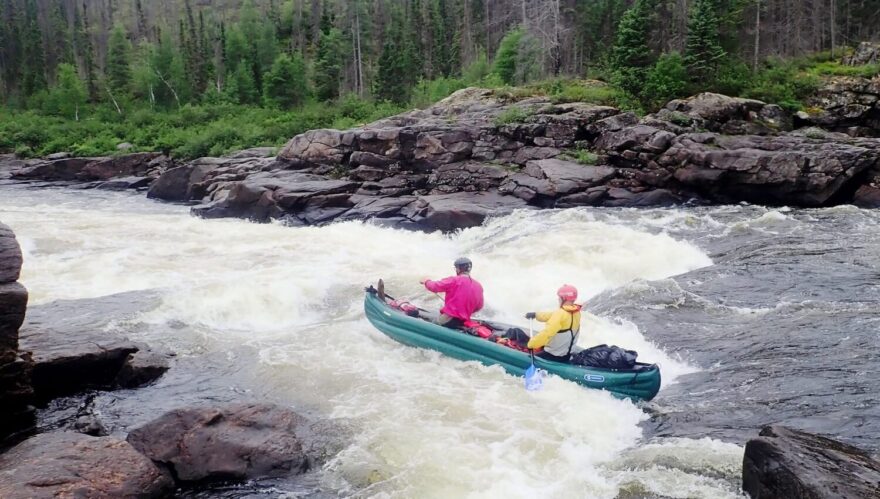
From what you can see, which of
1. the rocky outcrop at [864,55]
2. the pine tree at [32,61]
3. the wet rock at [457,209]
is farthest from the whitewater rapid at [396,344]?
the pine tree at [32,61]

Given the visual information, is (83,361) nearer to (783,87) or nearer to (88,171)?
(783,87)

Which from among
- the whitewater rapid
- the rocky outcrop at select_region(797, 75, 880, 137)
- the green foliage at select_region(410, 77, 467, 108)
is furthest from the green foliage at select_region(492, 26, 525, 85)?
the whitewater rapid

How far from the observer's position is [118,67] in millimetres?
51500

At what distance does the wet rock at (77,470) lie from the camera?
4879 mm

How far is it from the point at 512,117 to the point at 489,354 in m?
15.6

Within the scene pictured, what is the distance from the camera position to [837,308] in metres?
9.65

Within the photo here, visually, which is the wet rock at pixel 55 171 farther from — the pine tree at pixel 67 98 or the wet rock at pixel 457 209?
the wet rock at pixel 457 209

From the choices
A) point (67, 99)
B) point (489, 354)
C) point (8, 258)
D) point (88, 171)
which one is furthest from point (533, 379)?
point (67, 99)

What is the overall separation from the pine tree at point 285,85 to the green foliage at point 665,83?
2632 cm

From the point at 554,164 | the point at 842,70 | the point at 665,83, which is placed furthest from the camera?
the point at 842,70

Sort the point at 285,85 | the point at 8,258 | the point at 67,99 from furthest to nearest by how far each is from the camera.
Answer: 1. the point at 67,99
2. the point at 285,85
3. the point at 8,258

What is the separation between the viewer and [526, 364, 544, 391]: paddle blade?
7645 mm

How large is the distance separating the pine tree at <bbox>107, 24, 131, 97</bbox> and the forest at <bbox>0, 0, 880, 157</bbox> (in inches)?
4.5

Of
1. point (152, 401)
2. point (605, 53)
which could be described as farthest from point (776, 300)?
point (605, 53)
